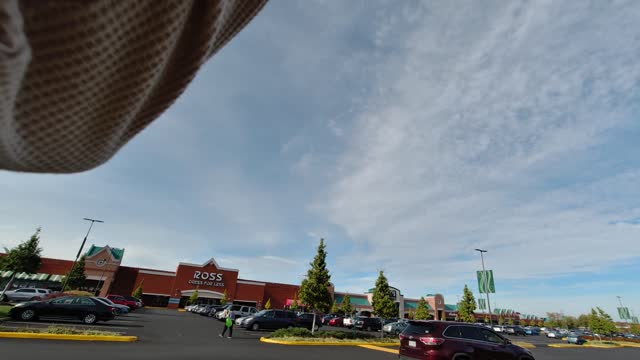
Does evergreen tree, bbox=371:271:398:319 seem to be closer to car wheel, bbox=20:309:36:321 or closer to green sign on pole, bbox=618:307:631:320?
car wheel, bbox=20:309:36:321

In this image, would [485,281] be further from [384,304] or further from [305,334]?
[305,334]

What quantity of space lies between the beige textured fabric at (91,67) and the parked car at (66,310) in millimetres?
21306

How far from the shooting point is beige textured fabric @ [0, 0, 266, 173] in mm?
577

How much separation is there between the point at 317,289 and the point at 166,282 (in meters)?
41.2

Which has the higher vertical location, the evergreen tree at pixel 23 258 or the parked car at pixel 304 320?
the evergreen tree at pixel 23 258

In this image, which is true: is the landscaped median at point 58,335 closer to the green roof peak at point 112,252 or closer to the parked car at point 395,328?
the parked car at point 395,328

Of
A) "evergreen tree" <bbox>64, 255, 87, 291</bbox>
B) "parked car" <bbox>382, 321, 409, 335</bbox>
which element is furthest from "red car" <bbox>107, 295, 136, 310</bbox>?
"parked car" <bbox>382, 321, 409, 335</bbox>

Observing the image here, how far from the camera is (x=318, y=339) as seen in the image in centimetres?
1809

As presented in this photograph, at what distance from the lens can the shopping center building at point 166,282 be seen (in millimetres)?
48688

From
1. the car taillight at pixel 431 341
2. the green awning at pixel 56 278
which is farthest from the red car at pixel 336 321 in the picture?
the green awning at pixel 56 278

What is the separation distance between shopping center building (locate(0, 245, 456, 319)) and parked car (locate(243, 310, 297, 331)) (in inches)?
1122

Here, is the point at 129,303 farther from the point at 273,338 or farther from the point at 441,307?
the point at 441,307

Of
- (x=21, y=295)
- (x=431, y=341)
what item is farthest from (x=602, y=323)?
(x=21, y=295)

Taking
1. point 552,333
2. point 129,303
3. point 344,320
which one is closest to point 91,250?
point 129,303
